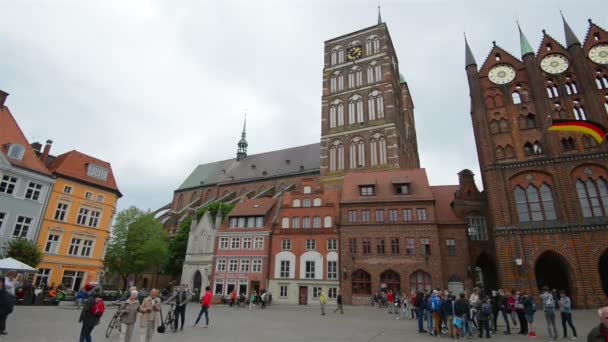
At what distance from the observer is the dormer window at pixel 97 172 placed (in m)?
33.9

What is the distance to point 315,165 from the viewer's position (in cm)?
5488

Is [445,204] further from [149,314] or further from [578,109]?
[149,314]

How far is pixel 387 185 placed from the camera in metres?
33.3

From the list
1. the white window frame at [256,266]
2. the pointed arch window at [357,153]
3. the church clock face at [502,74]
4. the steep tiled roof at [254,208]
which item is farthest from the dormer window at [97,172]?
the church clock face at [502,74]

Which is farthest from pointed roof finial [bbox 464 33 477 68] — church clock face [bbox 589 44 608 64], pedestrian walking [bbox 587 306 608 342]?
pedestrian walking [bbox 587 306 608 342]

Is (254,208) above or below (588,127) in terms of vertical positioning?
below

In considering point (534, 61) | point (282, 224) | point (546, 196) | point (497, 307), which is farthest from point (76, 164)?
point (534, 61)

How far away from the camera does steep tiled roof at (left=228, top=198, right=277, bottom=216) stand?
3728cm

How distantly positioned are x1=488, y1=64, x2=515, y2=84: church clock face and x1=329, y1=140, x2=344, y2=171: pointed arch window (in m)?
20.9

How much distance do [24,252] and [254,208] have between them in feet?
67.4

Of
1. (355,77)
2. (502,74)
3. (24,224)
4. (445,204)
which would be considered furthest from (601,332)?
(355,77)

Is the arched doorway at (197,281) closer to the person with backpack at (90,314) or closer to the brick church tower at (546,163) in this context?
the brick church tower at (546,163)

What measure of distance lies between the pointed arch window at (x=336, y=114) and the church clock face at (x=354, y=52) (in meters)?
8.06

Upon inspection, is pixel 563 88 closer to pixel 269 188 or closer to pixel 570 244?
pixel 570 244
